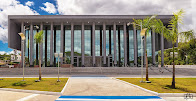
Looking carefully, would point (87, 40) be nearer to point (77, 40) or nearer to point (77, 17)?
point (77, 40)

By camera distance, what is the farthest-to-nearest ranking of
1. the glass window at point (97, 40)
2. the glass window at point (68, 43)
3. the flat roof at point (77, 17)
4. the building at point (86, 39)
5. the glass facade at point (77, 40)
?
the glass window at point (97, 40)
the glass facade at point (77, 40)
the glass window at point (68, 43)
the building at point (86, 39)
the flat roof at point (77, 17)

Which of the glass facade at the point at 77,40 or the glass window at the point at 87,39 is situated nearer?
the glass facade at the point at 77,40

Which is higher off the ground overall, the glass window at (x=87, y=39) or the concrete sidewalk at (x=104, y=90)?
the glass window at (x=87, y=39)

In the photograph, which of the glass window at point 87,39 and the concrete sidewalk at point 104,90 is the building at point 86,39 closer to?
the glass window at point 87,39

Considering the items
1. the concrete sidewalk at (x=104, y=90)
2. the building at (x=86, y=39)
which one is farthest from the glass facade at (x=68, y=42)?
the concrete sidewalk at (x=104, y=90)

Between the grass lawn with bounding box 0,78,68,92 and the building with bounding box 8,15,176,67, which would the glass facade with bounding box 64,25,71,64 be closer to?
the building with bounding box 8,15,176,67

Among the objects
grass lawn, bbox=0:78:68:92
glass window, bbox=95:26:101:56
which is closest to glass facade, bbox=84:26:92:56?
glass window, bbox=95:26:101:56

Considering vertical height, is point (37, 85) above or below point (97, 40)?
below

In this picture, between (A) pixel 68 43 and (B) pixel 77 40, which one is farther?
(B) pixel 77 40

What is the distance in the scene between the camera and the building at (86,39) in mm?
53469

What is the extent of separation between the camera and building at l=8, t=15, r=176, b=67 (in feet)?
175

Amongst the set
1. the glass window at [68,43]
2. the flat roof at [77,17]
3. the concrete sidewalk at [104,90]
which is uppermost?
the flat roof at [77,17]

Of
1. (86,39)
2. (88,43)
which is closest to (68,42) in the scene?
(86,39)

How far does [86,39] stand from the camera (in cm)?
5869
